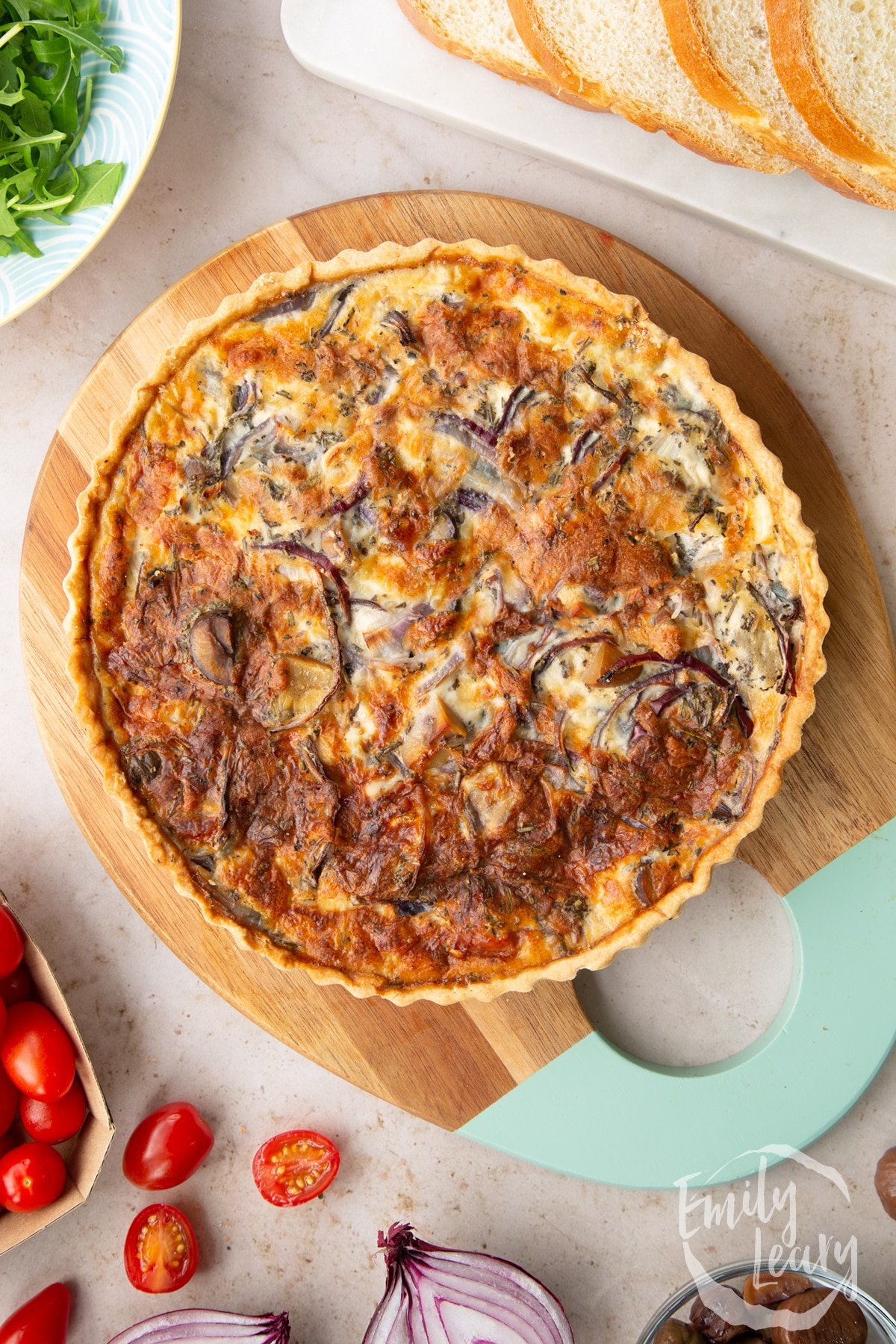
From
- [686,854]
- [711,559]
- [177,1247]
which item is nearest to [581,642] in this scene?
[711,559]

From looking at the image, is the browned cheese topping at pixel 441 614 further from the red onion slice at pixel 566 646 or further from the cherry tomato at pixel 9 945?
the cherry tomato at pixel 9 945

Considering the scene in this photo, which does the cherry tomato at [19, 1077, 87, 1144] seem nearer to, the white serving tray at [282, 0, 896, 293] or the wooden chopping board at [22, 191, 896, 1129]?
the wooden chopping board at [22, 191, 896, 1129]

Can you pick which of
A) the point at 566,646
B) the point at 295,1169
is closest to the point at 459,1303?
the point at 295,1169

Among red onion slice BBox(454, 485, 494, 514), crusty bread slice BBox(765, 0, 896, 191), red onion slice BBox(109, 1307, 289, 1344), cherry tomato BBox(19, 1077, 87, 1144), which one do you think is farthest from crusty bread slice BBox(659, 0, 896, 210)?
red onion slice BBox(109, 1307, 289, 1344)

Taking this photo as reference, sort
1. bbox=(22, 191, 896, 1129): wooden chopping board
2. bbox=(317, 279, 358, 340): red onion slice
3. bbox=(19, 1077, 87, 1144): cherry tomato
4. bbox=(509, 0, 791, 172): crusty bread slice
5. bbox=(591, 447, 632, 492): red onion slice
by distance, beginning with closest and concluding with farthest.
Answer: bbox=(591, 447, 632, 492): red onion slice → bbox=(317, 279, 358, 340): red onion slice → bbox=(509, 0, 791, 172): crusty bread slice → bbox=(22, 191, 896, 1129): wooden chopping board → bbox=(19, 1077, 87, 1144): cherry tomato

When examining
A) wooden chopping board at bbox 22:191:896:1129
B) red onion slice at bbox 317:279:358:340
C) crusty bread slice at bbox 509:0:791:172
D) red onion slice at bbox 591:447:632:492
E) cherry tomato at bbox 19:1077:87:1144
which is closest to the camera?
red onion slice at bbox 591:447:632:492

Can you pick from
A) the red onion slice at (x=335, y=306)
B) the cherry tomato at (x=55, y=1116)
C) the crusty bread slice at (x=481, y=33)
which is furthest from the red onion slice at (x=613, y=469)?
the cherry tomato at (x=55, y=1116)

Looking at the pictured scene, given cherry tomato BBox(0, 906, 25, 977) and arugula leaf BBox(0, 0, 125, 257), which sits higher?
arugula leaf BBox(0, 0, 125, 257)
